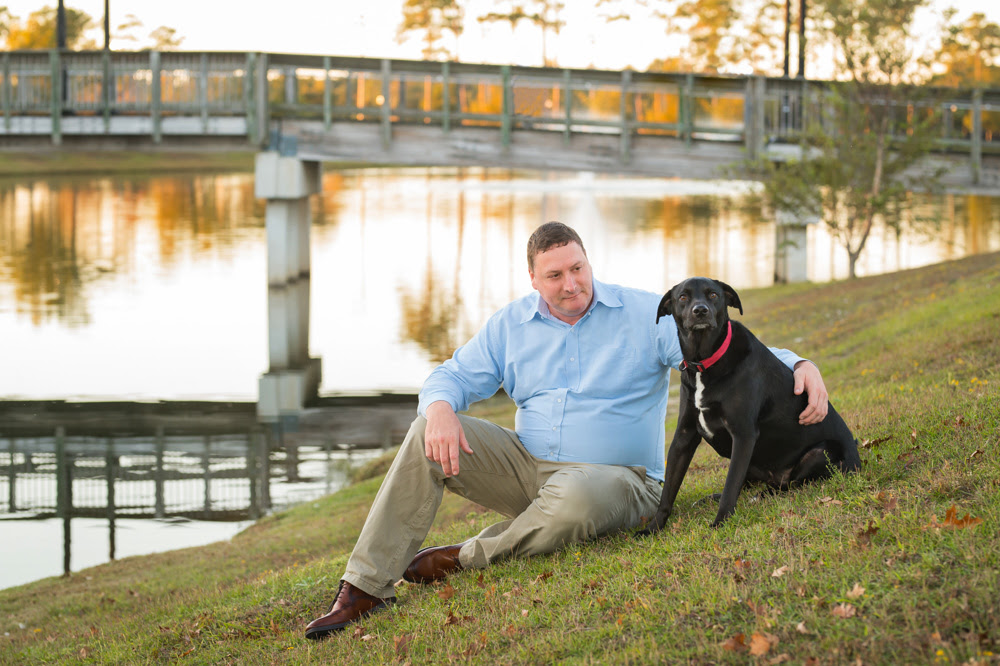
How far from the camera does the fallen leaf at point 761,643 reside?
3.49 metres

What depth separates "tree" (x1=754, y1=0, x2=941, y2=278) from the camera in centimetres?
2034

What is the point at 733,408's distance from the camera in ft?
15.0

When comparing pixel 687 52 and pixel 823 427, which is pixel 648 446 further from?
pixel 687 52

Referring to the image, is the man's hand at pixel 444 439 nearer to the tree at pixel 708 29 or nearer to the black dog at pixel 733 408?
the black dog at pixel 733 408

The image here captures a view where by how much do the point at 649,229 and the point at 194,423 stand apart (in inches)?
1006

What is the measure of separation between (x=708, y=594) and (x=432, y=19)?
246 feet

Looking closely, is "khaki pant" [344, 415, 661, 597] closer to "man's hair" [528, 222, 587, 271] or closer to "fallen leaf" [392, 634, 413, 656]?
"fallen leaf" [392, 634, 413, 656]

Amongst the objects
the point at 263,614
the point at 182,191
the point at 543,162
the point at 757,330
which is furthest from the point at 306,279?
the point at 182,191

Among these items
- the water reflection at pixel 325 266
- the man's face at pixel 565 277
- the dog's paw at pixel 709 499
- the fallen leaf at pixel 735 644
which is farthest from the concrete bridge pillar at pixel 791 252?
the fallen leaf at pixel 735 644

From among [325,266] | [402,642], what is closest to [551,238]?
[402,642]

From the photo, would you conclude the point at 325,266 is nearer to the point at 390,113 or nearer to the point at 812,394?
the point at 390,113

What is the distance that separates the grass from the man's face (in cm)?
115

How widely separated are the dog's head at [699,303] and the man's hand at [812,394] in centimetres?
46

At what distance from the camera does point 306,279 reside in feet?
86.9
